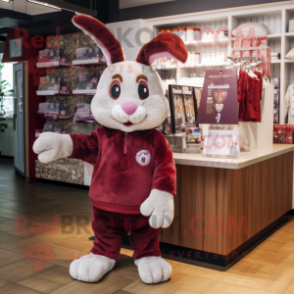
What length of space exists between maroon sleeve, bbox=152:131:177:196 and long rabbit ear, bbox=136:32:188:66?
20.2 inches

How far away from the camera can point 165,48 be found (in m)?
2.31

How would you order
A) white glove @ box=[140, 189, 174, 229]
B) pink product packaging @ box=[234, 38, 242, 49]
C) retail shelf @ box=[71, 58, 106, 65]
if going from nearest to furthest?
white glove @ box=[140, 189, 174, 229], pink product packaging @ box=[234, 38, 242, 49], retail shelf @ box=[71, 58, 106, 65]

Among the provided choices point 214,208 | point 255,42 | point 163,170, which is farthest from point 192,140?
point 255,42

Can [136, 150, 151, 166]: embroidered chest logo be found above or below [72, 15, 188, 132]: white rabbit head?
below

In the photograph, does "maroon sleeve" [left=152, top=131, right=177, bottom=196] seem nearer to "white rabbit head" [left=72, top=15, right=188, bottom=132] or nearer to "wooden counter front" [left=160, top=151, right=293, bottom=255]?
"white rabbit head" [left=72, top=15, right=188, bottom=132]

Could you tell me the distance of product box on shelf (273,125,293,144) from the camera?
3.95 m

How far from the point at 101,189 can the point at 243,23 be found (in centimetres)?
→ 325

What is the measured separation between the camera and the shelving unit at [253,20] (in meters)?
4.40

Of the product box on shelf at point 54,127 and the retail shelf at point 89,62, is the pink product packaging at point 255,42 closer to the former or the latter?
the retail shelf at point 89,62

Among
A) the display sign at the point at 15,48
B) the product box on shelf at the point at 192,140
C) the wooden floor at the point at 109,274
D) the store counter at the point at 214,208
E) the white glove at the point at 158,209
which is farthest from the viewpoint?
the display sign at the point at 15,48

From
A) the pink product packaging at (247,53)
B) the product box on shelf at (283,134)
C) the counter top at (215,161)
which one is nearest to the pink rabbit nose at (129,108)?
the counter top at (215,161)

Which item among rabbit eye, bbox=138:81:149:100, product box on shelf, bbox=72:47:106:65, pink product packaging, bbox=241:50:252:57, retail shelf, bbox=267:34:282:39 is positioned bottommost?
rabbit eye, bbox=138:81:149:100

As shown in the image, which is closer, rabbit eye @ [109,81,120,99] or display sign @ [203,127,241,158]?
rabbit eye @ [109,81,120,99]

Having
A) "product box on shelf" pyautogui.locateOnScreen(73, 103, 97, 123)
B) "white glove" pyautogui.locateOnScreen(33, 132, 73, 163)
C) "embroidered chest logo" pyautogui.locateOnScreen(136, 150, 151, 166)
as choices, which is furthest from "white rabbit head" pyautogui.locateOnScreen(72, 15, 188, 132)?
"product box on shelf" pyautogui.locateOnScreen(73, 103, 97, 123)
